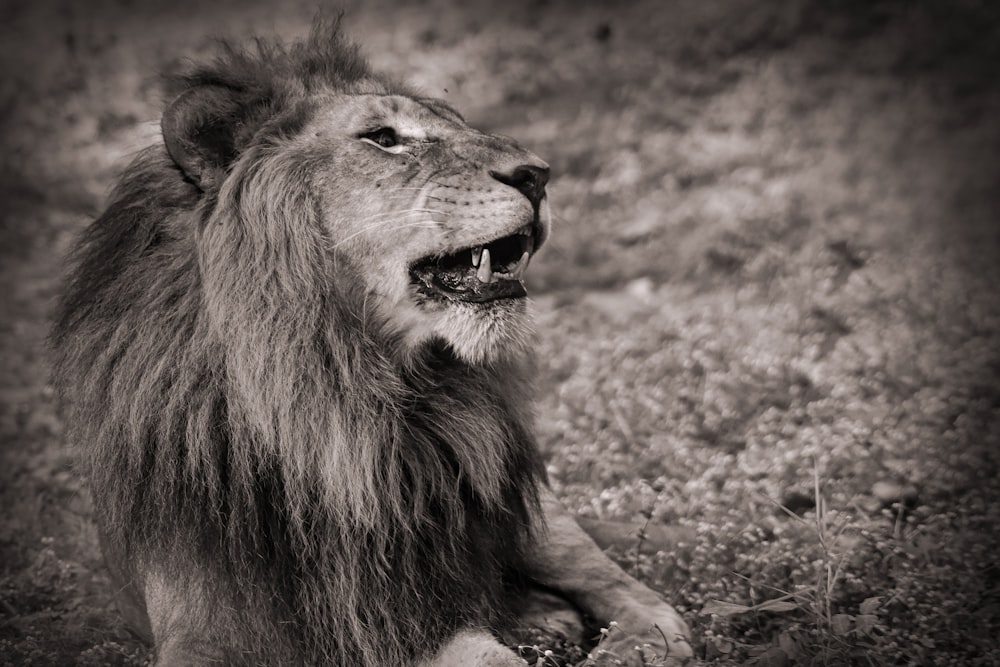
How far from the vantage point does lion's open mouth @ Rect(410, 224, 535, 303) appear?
306 cm

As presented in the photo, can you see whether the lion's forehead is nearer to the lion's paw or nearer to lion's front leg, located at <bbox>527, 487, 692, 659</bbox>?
lion's front leg, located at <bbox>527, 487, 692, 659</bbox>

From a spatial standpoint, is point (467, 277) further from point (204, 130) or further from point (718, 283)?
point (718, 283)

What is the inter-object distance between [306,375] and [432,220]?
0.58 m

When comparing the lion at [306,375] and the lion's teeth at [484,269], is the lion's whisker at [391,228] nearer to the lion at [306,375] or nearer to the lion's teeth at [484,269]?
the lion at [306,375]

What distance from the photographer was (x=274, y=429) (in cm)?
293

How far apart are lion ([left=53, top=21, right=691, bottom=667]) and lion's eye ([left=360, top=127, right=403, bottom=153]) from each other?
0.04ft

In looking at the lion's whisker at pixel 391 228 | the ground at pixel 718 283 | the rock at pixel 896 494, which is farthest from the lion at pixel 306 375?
the rock at pixel 896 494

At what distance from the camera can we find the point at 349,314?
3025 mm

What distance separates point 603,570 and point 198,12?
7.77m

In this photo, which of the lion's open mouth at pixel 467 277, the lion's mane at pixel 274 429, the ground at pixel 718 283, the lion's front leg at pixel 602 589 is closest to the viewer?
the lion's mane at pixel 274 429

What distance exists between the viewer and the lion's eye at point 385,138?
10.5 ft

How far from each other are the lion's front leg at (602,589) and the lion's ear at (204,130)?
5.14 ft

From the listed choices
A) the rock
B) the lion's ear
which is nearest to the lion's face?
the lion's ear

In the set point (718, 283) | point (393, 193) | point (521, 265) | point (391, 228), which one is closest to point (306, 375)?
point (391, 228)
